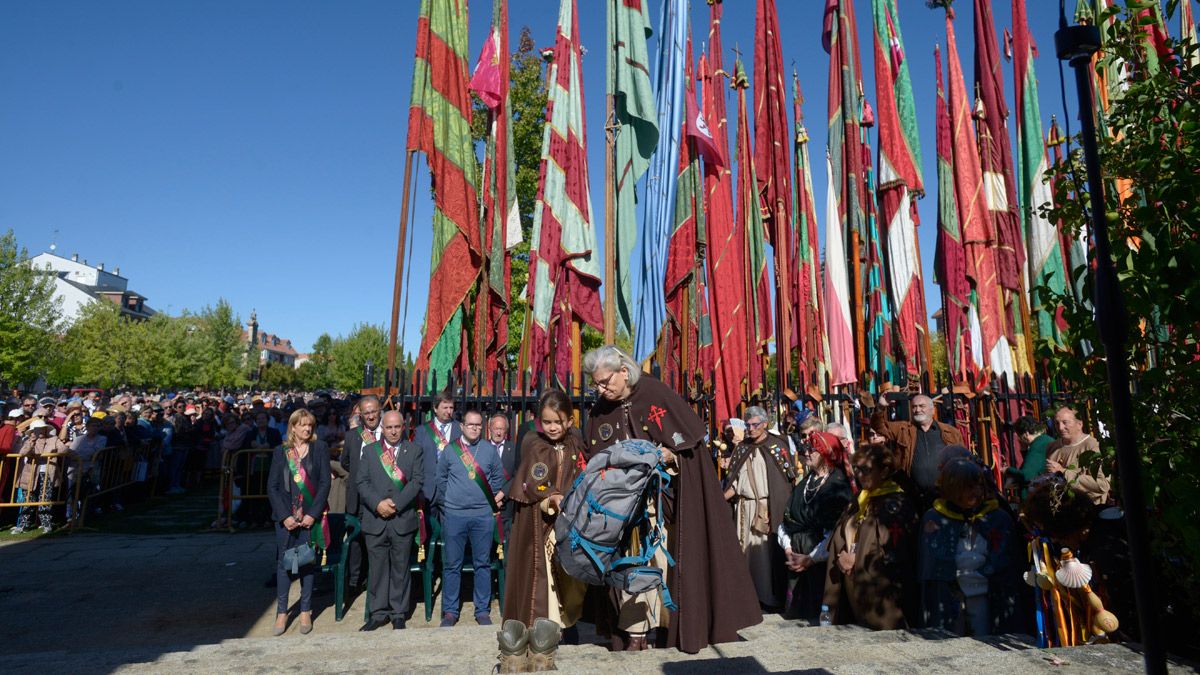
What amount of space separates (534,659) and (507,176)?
7.34m

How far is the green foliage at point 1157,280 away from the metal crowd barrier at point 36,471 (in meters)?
13.0

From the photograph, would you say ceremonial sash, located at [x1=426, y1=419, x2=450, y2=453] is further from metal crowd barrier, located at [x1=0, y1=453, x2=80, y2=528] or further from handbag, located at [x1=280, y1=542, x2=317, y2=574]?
metal crowd barrier, located at [x1=0, y1=453, x2=80, y2=528]

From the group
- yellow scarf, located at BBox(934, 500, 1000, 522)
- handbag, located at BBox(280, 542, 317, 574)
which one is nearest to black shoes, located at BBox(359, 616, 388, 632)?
handbag, located at BBox(280, 542, 317, 574)

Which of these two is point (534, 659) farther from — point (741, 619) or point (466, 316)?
point (466, 316)

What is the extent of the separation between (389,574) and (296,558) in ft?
2.62

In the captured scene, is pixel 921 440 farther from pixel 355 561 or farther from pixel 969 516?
pixel 355 561

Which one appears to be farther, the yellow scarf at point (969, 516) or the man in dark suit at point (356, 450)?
the man in dark suit at point (356, 450)

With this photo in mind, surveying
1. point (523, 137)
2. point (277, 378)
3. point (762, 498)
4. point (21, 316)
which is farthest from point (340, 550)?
point (277, 378)

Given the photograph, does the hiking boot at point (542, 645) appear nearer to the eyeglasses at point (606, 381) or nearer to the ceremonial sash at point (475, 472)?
the eyeglasses at point (606, 381)

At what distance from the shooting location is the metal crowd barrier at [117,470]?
11117 mm

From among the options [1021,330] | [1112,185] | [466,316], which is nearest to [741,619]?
[1112,185]

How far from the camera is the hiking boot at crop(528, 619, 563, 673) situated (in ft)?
11.7

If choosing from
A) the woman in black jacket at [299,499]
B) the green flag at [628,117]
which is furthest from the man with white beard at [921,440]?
the woman in black jacket at [299,499]

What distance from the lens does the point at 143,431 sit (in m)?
14.1
